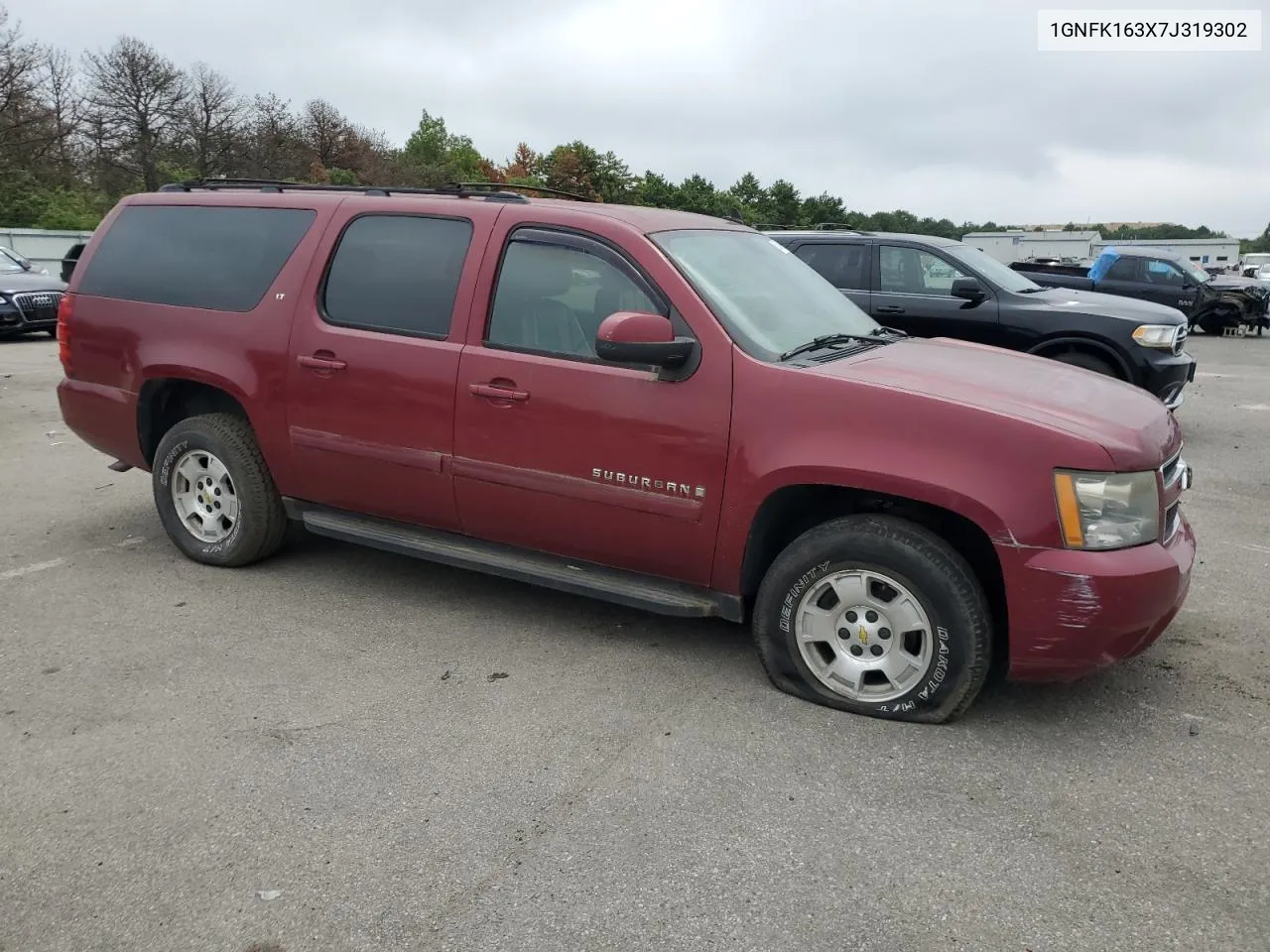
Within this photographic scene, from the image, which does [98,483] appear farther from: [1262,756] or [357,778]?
[1262,756]

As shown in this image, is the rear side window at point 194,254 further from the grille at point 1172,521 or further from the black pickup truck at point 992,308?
the black pickup truck at point 992,308

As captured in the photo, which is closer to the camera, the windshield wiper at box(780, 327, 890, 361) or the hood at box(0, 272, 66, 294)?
the windshield wiper at box(780, 327, 890, 361)

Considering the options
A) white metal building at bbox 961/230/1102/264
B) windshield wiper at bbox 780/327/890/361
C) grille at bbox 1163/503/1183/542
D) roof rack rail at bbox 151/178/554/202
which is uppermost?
white metal building at bbox 961/230/1102/264

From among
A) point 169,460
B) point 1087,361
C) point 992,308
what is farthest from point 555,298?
point 1087,361

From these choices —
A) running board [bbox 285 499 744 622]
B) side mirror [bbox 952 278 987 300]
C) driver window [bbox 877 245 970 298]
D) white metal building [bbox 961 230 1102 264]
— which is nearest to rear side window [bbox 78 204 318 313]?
running board [bbox 285 499 744 622]

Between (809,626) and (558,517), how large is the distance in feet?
3.63

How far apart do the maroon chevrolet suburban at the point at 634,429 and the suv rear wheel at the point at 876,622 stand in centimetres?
1

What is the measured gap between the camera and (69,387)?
5.45 m

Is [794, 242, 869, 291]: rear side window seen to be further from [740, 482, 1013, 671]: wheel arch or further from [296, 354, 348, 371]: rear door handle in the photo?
[740, 482, 1013, 671]: wheel arch

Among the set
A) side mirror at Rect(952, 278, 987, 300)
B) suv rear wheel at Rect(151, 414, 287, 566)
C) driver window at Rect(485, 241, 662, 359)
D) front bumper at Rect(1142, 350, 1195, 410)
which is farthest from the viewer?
side mirror at Rect(952, 278, 987, 300)

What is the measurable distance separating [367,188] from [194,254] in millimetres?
974

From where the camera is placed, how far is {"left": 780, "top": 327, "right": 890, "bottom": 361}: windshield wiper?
387 cm

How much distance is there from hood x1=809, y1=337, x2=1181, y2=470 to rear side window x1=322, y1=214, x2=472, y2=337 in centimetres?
169

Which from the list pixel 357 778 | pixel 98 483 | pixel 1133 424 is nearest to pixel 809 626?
pixel 1133 424
